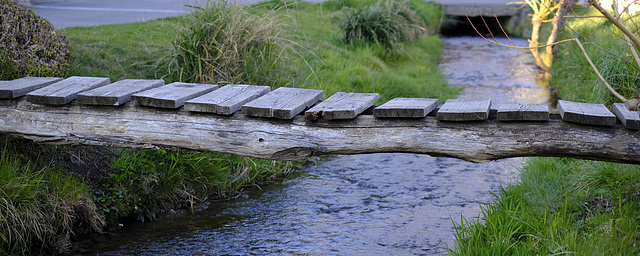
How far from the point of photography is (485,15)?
15547 mm

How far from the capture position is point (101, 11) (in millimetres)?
10797

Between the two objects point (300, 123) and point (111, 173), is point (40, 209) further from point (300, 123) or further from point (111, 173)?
point (300, 123)


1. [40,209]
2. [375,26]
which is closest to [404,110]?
[40,209]

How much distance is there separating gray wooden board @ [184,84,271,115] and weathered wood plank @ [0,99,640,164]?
0.25 ft

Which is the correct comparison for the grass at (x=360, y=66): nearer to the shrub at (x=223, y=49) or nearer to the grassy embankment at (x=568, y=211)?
the shrub at (x=223, y=49)

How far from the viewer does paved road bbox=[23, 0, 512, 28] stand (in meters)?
8.80

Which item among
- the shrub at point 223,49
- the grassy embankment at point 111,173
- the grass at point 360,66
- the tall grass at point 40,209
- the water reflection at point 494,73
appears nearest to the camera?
the tall grass at point 40,209

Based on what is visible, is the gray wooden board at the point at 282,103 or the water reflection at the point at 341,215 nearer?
the gray wooden board at the point at 282,103

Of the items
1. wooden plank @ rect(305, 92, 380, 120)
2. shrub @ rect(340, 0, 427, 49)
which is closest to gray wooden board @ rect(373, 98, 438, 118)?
wooden plank @ rect(305, 92, 380, 120)

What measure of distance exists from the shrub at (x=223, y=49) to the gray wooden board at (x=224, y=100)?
1832 millimetres

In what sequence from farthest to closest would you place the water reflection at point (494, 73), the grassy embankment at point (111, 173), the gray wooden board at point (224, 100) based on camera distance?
the water reflection at point (494, 73)
the grassy embankment at point (111, 173)
the gray wooden board at point (224, 100)

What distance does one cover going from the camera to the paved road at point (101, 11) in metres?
8.80

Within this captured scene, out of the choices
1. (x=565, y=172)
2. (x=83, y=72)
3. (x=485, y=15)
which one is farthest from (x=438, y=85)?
(x=485, y=15)

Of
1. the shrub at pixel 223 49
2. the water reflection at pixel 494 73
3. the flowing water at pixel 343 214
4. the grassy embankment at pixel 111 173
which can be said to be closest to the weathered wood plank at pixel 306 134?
the grassy embankment at pixel 111 173
